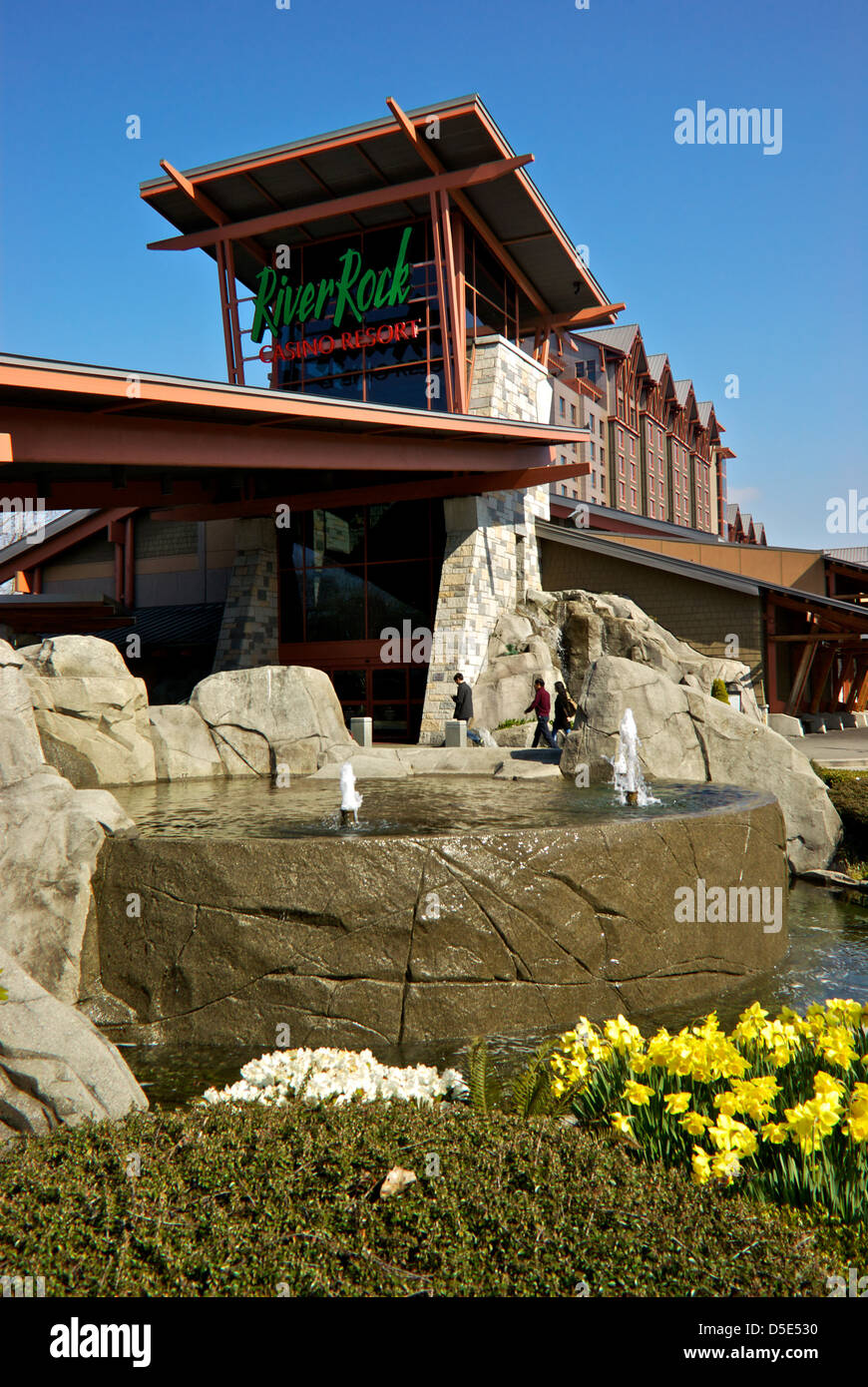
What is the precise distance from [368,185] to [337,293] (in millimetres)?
2944

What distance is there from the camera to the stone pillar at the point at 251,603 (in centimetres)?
2620

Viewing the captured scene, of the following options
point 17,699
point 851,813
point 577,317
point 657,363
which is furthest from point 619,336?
point 17,699

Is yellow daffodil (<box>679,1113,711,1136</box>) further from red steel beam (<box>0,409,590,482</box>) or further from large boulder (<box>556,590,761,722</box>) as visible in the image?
large boulder (<box>556,590,761,722</box>)

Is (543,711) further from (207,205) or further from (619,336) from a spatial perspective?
(619,336)

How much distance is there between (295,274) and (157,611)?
37.2 feet

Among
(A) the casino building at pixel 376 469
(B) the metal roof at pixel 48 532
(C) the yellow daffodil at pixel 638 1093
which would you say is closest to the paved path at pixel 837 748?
(A) the casino building at pixel 376 469

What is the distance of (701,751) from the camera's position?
14289mm

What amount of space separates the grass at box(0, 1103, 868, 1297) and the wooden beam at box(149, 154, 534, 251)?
24.0m

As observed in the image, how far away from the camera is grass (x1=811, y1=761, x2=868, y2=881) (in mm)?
14336

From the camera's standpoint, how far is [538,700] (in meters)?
18.7

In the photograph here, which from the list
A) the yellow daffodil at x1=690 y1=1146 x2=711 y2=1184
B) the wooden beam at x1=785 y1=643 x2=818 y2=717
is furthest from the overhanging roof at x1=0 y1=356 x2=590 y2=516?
the yellow daffodil at x1=690 y1=1146 x2=711 y2=1184

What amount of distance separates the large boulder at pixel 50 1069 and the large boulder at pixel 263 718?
32.8 ft
